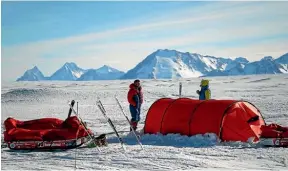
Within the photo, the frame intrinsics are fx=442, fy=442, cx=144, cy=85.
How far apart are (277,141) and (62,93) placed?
20.7m

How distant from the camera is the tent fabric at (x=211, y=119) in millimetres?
10484

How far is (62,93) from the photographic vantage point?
28.9 metres

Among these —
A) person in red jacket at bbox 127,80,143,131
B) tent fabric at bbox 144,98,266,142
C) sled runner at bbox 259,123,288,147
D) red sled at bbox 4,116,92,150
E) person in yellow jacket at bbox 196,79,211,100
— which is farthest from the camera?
person in yellow jacket at bbox 196,79,211,100

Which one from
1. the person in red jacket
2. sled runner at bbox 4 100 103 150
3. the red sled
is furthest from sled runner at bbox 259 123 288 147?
the person in red jacket

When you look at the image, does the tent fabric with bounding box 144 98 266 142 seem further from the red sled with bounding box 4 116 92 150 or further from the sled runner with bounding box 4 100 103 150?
the red sled with bounding box 4 116 92 150

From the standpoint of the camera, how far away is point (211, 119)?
34.6ft

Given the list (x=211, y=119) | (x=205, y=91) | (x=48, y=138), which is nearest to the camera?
(x=48, y=138)

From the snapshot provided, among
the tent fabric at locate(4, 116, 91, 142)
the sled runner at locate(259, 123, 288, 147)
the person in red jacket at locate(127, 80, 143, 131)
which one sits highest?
the person in red jacket at locate(127, 80, 143, 131)

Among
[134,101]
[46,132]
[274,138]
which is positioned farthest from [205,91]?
[46,132]

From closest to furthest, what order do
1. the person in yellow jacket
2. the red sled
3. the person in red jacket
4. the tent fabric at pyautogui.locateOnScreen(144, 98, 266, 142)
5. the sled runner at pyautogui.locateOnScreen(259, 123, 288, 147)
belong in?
the red sled
the sled runner at pyautogui.locateOnScreen(259, 123, 288, 147)
the tent fabric at pyautogui.locateOnScreen(144, 98, 266, 142)
the person in red jacket
the person in yellow jacket

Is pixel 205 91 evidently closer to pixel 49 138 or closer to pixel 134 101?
pixel 134 101

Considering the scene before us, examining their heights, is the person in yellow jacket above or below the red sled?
above

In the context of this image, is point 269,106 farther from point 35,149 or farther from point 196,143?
point 35,149

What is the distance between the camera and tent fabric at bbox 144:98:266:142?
34.4ft
